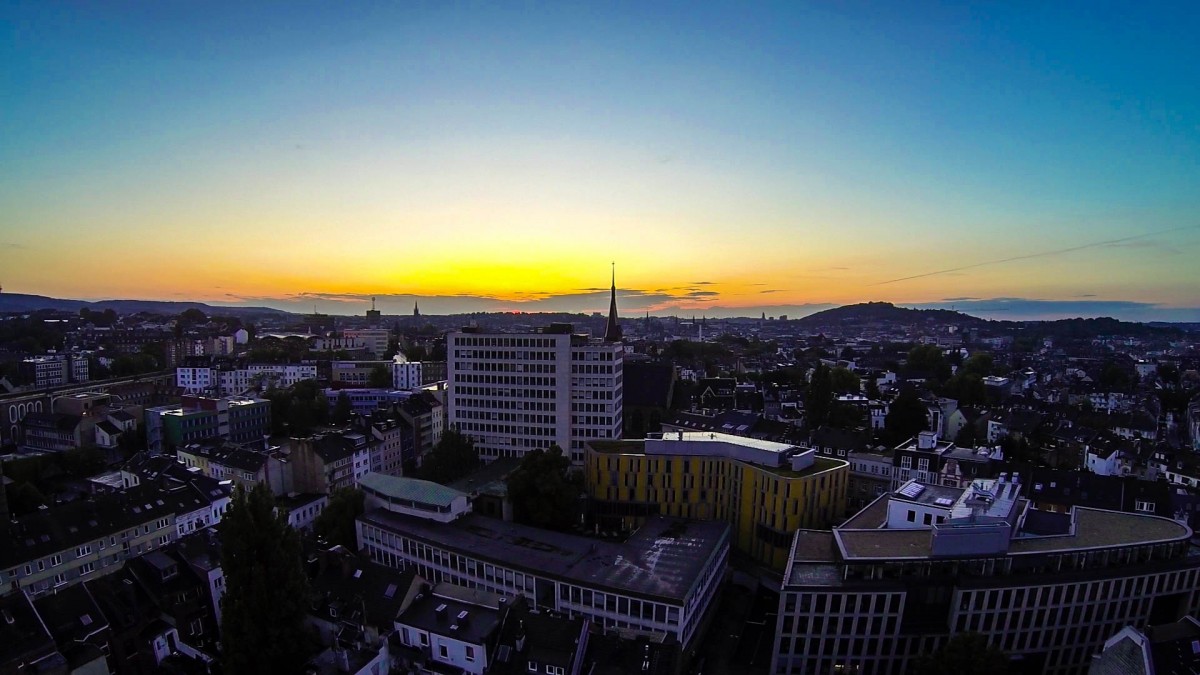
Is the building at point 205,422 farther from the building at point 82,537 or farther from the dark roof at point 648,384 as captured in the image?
the dark roof at point 648,384

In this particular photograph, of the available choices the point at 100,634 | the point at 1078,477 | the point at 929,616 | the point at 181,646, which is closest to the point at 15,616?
the point at 100,634

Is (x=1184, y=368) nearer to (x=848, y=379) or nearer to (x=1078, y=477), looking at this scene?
(x=848, y=379)

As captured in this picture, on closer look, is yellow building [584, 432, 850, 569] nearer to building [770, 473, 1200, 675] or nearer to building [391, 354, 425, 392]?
building [770, 473, 1200, 675]

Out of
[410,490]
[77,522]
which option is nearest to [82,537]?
[77,522]

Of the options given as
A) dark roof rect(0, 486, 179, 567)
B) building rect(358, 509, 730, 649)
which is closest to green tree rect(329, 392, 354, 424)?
dark roof rect(0, 486, 179, 567)

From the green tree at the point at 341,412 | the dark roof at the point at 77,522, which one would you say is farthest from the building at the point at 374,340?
the dark roof at the point at 77,522

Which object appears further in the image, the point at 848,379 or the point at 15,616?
the point at 848,379
